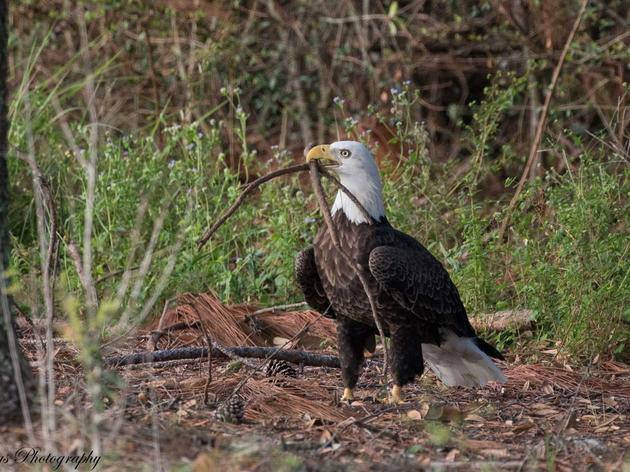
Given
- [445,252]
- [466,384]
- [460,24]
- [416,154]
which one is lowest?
[466,384]

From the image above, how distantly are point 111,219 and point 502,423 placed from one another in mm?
3218

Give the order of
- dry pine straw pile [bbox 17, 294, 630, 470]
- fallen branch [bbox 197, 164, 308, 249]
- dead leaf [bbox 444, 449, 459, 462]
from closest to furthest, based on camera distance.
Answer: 1. dead leaf [bbox 444, 449, 459, 462]
2. dry pine straw pile [bbox 17, 294, 630, 470]
3. fallen branch [bbox 197, 164, 308, 249]

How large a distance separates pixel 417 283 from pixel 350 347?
453 millimetres

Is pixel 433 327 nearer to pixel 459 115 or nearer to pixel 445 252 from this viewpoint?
pixel 445 252

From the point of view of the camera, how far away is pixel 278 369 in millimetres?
5180

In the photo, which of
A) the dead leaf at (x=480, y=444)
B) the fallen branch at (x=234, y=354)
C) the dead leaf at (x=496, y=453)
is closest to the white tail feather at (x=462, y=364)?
the fallen branch at (x=234, y=354)

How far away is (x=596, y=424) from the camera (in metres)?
4.59

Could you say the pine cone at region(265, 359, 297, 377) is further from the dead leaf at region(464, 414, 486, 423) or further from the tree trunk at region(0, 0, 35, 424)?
the tree trunk at region(0, 0, 35, 424)

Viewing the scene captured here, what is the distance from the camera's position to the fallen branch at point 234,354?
4.91 meters

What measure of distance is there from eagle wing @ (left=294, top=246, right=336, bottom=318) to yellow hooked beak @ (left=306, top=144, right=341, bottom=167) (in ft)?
1.33

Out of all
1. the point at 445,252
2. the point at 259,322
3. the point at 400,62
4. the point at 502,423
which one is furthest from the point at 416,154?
the point at 400,62

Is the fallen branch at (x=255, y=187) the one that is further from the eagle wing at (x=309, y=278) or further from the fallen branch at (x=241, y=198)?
the eagle wing at (x=309, y=278)

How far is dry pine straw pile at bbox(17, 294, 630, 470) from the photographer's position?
391 centimetres

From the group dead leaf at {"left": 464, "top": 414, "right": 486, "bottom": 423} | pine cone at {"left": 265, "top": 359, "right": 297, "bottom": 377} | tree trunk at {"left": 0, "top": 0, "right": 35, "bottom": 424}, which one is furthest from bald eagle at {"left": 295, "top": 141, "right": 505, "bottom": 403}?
tree trunk at {"left": 0, "top": 0, "right": 35, "bottom": 424}
